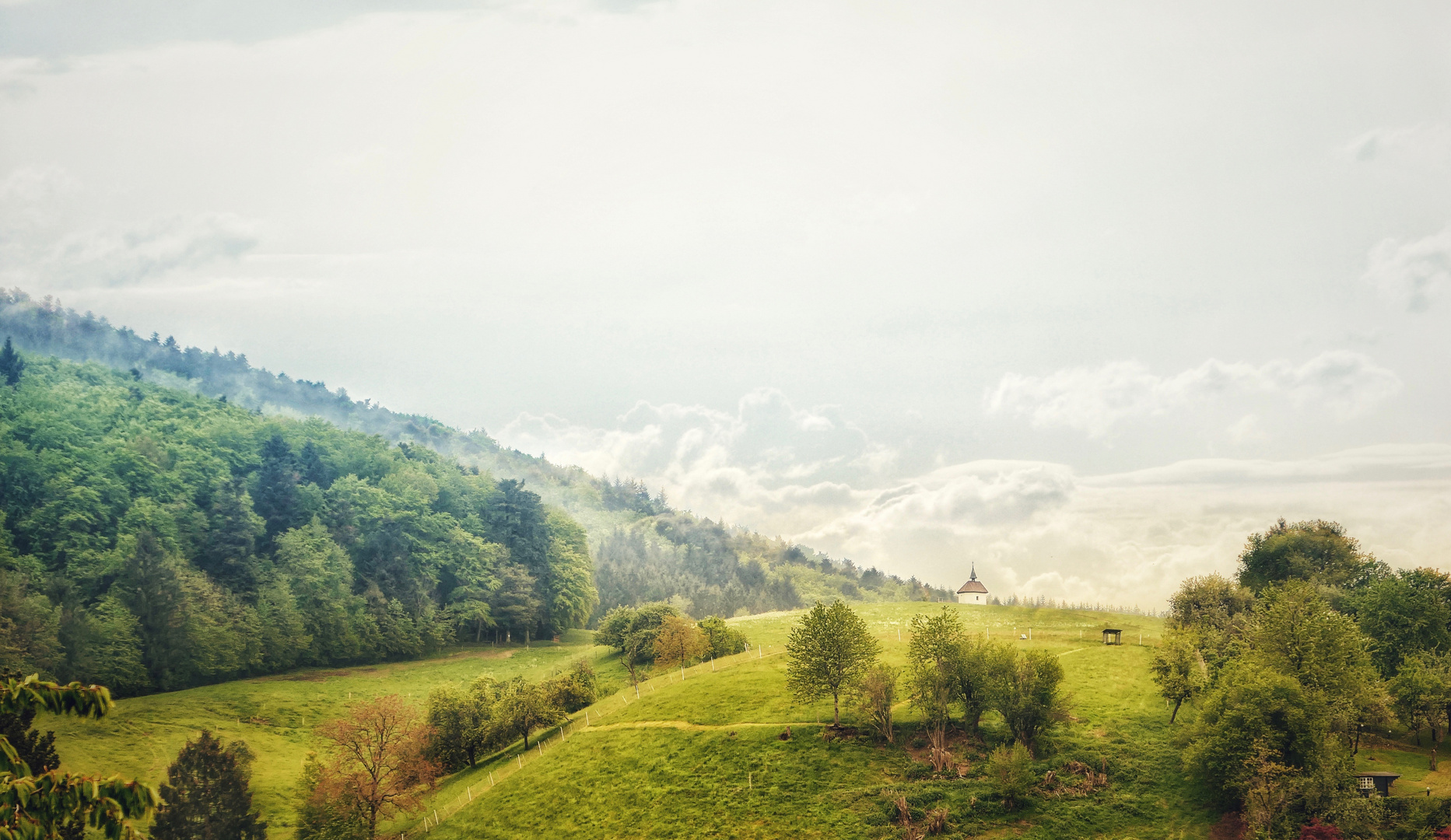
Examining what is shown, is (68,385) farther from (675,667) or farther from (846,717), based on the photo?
(846,717)

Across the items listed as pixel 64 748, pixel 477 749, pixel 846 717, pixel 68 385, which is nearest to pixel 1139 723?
pixel 846 717

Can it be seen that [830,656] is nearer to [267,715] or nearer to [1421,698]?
[1421,698]

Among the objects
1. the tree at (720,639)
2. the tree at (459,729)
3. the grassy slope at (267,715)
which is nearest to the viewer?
the grassy slope at (267,715)

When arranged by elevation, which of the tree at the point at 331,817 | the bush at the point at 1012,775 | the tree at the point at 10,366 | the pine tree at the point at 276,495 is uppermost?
the tree at the point at 10,366

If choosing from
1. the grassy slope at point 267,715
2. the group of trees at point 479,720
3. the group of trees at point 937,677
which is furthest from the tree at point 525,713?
the group of trees at point 937,677

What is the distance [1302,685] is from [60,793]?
6288cm

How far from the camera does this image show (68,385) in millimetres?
167000

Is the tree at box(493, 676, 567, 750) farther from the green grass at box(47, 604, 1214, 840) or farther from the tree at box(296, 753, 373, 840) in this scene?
the tree at box(296, 753, 373, 840)

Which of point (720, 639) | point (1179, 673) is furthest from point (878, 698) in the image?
point (720, 639)

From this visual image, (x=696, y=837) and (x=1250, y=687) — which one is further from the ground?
(x=1250, y=687)

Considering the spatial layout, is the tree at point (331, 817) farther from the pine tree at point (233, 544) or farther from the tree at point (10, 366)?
the tree at point (10, 366)

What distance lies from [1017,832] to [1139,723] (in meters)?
16.7

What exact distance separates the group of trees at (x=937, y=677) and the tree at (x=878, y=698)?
0.06 meters

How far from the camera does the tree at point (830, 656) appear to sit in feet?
214
